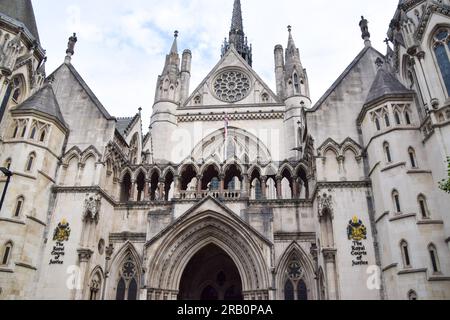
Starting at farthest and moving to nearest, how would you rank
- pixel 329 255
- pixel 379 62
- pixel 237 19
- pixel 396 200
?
1. pixel 237 19
2. pixel 379 62
3. pixel 329 255
4. pixel 396 200

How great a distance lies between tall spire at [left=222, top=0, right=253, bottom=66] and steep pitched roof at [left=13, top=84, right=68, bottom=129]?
33.3m

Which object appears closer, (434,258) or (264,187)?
(434,258)

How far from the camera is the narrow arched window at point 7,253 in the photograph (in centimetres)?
1758

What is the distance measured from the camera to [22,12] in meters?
23.3

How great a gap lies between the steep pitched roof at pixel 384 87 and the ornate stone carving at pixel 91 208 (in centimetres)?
1559

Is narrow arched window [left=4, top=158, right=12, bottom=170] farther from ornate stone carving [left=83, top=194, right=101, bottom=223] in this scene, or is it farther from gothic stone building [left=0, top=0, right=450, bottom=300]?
ornate stone carving [left=83, top=194, right=101, bottom=223]

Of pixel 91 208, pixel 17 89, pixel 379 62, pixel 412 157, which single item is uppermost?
pixel 379 62

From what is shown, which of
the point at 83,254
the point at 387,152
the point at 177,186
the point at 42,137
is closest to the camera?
the point at 387,152

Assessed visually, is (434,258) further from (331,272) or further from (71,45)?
(71,45)

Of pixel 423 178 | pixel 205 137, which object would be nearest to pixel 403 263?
pixel 423 178

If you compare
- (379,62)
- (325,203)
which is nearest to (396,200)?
(325,203)

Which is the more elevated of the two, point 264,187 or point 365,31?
point 365,31

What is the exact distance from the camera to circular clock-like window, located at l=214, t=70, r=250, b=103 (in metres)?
37.5

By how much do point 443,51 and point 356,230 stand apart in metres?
9.52
